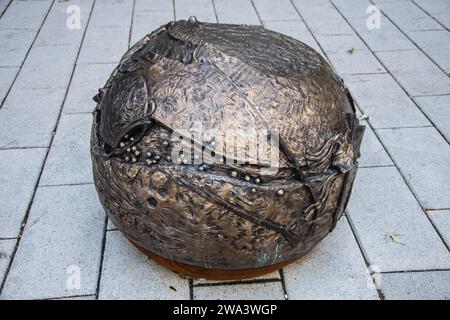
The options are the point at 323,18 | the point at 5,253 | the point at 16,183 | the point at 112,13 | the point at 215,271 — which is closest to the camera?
the point at 215,271

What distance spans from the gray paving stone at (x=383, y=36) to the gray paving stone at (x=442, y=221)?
8.11 feet

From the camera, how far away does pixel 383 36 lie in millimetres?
5391

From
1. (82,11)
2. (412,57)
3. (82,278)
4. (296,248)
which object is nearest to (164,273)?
(82,278)

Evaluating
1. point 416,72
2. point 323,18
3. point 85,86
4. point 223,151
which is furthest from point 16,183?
point 323,18

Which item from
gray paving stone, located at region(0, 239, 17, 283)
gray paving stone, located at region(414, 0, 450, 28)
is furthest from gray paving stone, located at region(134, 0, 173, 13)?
gray paving stone, located at region(0, 239, 17, 283)

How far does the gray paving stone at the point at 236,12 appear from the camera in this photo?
559 cm

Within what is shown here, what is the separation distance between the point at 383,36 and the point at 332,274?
354 cm

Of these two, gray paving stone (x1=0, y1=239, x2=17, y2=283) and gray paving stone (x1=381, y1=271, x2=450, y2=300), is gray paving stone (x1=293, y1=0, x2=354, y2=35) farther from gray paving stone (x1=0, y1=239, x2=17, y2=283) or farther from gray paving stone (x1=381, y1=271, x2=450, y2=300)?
gray paving stone (x1=0, y1=239, x2=17, y2=283)

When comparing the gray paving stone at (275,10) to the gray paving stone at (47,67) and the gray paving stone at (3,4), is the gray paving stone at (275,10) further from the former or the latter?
the gray paving stone at (3,4)

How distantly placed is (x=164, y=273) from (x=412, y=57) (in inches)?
142

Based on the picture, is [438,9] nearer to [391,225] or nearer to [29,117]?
[391,225]

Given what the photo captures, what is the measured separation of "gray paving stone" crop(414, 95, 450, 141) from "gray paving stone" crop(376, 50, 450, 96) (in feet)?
0.35

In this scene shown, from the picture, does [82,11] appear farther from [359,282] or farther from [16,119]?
[359,282]

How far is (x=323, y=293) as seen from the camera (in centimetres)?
261
